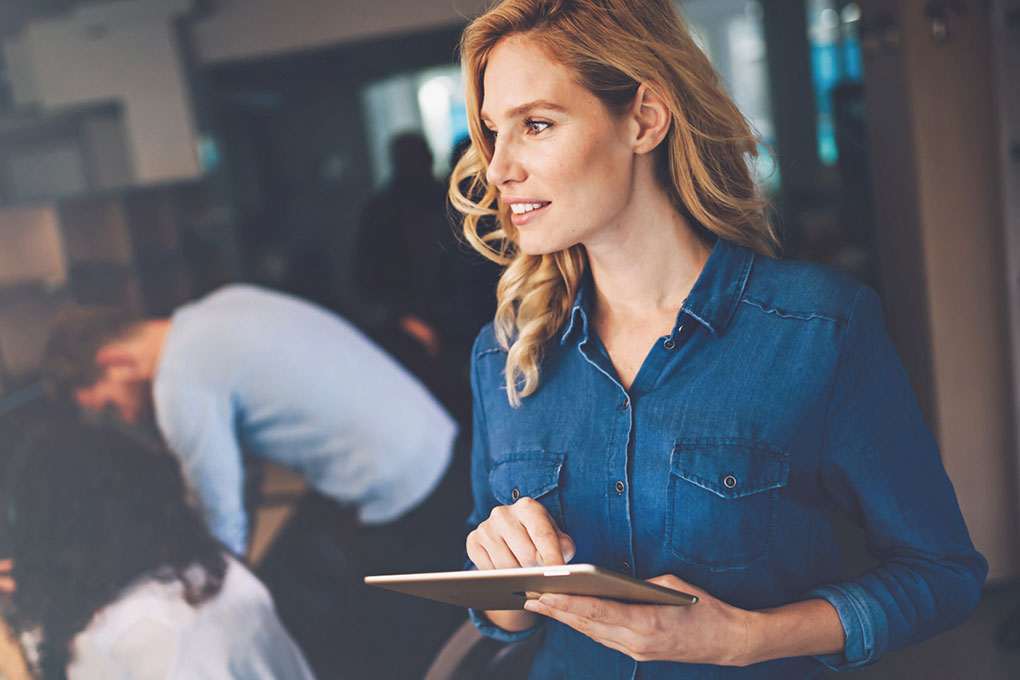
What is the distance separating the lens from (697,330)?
1.19m

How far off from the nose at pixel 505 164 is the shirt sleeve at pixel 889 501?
1.70 ft

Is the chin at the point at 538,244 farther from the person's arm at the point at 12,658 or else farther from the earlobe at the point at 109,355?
the person's arm at the point at 12,658

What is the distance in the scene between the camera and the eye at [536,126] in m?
1.18

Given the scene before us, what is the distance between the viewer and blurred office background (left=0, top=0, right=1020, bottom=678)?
1.86m

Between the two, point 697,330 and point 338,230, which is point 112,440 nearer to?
point 338,230

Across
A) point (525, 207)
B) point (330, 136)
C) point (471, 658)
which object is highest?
point (330, 136)

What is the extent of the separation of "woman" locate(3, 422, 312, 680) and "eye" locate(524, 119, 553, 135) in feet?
4.15

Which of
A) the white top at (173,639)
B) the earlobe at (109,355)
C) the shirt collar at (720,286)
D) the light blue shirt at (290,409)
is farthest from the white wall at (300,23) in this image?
the white top at (173,639)

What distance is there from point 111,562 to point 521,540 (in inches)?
50.7

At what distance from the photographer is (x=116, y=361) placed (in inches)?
74.6

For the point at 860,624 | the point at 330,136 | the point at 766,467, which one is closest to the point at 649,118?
the point at 766,467

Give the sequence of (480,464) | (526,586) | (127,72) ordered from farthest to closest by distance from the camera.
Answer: (127,72) < (480,464) < (526,586)

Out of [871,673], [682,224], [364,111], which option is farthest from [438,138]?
[871,673]

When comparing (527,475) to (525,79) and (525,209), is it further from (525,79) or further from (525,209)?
(525,79)
